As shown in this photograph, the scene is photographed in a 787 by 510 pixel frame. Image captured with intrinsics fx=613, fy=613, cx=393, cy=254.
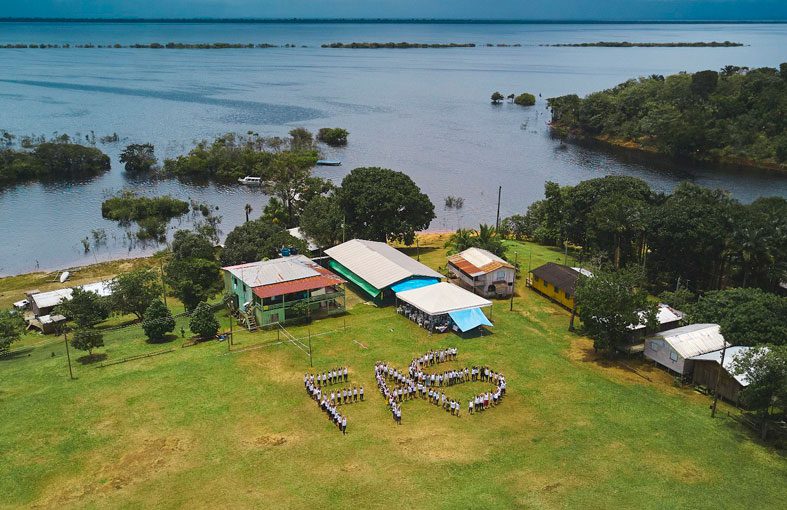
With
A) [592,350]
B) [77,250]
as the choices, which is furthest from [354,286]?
[77,250]

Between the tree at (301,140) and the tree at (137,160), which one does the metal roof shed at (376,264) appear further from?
the tree at (301,140)

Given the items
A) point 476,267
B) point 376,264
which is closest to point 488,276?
point 476,267

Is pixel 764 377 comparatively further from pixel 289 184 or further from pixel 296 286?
pixel 289 184

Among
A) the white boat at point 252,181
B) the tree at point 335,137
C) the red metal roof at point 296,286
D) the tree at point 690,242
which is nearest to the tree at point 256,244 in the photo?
the red metal roof at point 296,286

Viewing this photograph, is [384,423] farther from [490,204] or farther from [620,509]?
[490,204]

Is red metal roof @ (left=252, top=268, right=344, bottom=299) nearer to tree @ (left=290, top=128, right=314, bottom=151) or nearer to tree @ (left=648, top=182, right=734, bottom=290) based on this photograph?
tree @ (left=648, top=182, right=734, bottom=290)
